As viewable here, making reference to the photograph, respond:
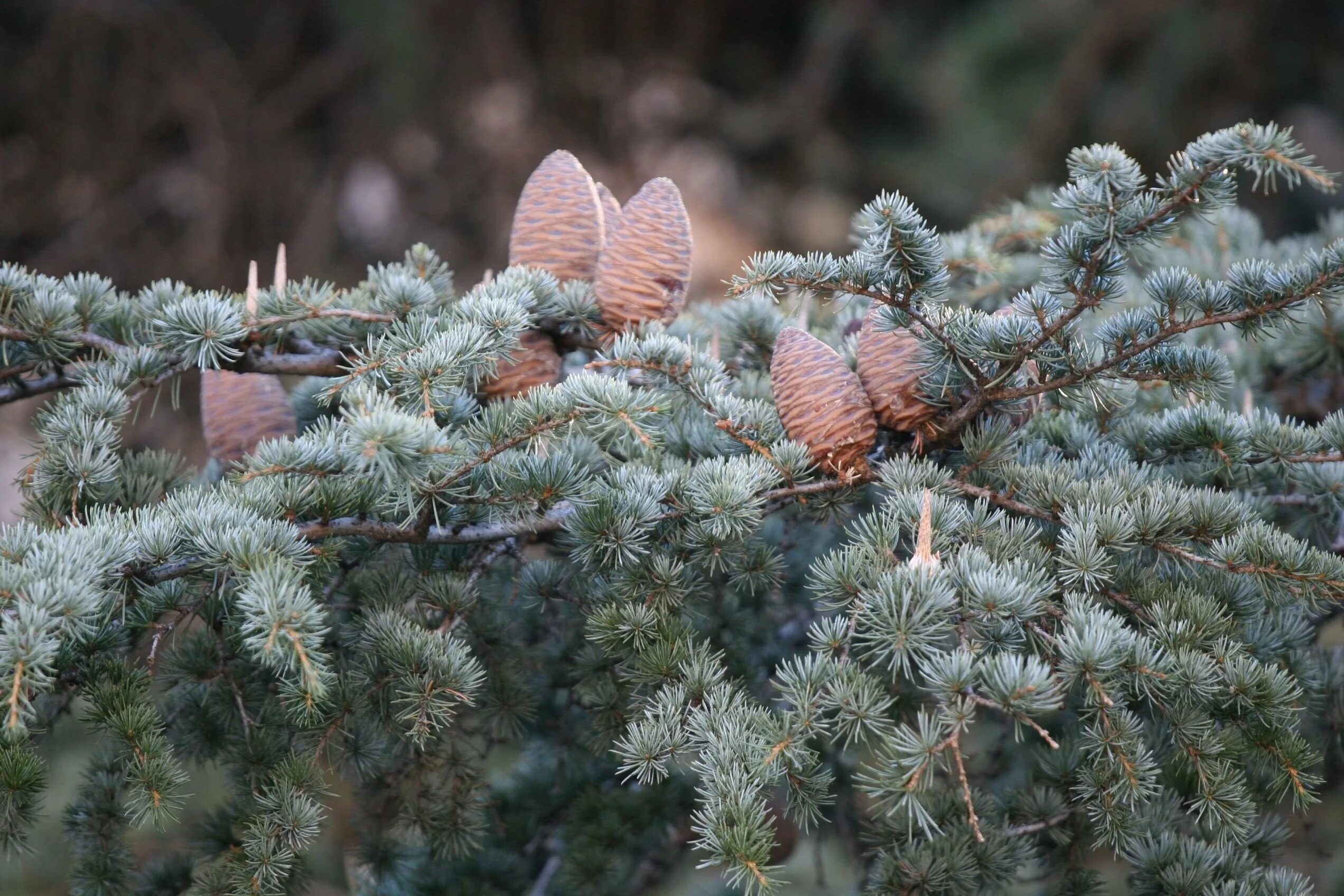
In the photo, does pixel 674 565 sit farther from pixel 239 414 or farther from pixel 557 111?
pixel 557 111

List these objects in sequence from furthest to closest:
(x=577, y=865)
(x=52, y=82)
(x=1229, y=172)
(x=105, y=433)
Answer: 1. (x=52, y=82)
2. (x=577, y=865)
3. (x=105, y=433)
4. (x=1229, y=172)

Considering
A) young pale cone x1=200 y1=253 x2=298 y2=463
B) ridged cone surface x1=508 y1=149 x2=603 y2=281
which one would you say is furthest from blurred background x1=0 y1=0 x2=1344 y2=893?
ridged cone surface x1=508 y1=149 x2=603 y2=281

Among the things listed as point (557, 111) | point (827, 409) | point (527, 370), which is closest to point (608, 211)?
point (527, 370)

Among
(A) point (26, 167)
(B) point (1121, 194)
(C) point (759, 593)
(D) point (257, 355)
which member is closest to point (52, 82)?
(A) point (26, 167)

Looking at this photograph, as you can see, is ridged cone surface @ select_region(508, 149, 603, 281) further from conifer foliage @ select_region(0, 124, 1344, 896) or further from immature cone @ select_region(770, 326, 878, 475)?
immature cone @ select_region(770, 326, 878, 475)

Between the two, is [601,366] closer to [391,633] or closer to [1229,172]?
[391,633]

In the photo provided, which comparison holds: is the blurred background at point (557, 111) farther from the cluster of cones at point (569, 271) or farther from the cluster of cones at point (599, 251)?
the cluster of cones at point (599, 251)
